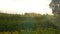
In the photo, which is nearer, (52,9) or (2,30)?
(2,30)

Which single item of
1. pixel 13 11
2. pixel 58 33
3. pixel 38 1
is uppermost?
pixel 38 1

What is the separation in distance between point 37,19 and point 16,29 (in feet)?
1.44

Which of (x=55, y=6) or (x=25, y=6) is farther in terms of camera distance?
(x=55, y=6)

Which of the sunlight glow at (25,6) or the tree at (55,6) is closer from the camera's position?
the sunlight glow at (25,6)

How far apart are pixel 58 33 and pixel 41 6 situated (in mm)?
630

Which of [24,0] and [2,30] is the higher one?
[24,0]

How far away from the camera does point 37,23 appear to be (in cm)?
289

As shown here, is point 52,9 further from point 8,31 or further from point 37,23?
point 8,31

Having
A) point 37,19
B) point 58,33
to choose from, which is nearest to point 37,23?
point 37,19

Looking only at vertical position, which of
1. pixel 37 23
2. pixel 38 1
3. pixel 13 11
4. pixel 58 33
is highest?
pixel 38 1

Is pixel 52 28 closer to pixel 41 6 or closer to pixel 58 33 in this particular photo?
pixel 58 33

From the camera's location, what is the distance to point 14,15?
2.83 meters

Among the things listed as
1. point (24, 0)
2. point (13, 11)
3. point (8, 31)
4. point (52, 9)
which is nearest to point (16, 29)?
point (8, 31)

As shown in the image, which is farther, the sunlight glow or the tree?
the tree
